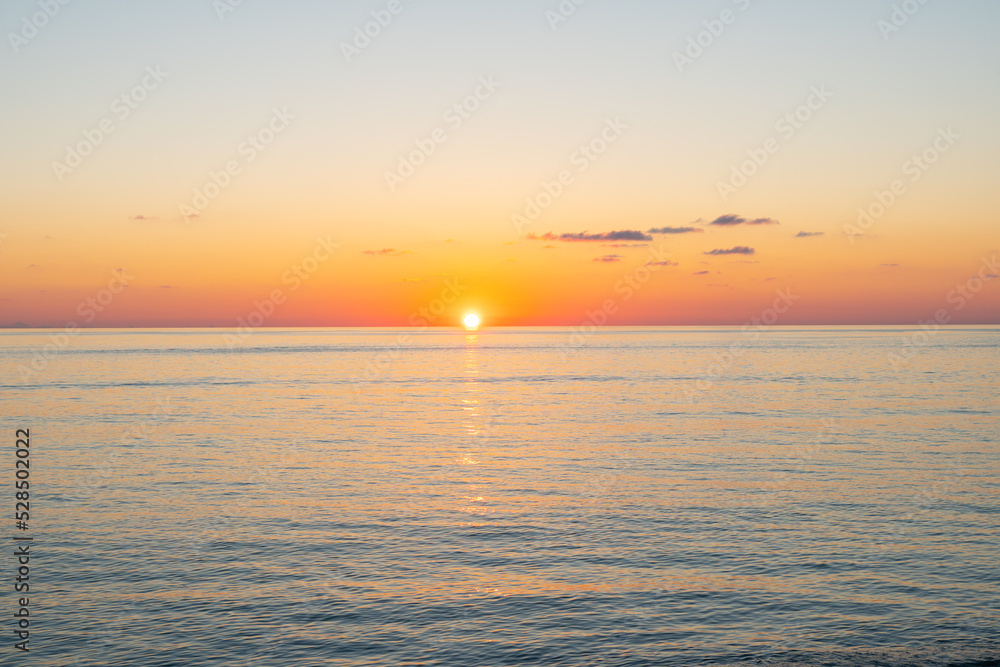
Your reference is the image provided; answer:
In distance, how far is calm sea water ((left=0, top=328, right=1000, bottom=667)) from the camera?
19.8 metres

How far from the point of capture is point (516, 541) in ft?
95.5

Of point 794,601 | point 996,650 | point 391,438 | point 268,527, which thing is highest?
point 391,438

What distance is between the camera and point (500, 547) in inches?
1113

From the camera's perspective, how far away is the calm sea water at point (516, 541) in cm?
1984

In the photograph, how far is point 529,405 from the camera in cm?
8469

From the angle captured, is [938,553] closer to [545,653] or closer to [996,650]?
[996,650]

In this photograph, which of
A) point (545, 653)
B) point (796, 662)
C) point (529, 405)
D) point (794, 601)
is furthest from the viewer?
point (529, 405)

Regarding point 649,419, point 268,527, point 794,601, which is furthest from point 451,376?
point 794,601

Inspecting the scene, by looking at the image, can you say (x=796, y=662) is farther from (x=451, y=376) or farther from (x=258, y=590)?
(x=451, y=376)

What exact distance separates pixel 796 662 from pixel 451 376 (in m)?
125

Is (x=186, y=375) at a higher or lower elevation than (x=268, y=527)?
higher

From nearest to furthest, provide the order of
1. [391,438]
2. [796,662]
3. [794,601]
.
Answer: [796,662]
[794,601]
[391,438]

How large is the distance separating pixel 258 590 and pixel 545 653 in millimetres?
10046

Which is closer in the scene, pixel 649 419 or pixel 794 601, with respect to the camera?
pixel 794 601
